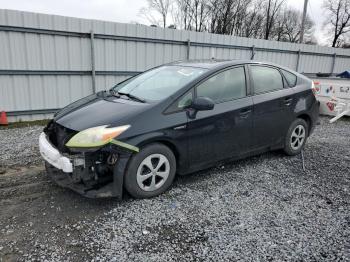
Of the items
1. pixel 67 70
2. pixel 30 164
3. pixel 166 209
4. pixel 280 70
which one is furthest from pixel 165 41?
pixel 166 209

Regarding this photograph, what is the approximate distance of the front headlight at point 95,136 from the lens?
292cm

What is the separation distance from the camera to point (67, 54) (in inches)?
291

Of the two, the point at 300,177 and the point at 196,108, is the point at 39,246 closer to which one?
the point at 196,108

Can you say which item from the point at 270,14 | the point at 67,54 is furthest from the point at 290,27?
the point at 67,54

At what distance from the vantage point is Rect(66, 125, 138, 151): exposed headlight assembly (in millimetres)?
2920

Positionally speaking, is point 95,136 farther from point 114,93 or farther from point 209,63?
point 209,63

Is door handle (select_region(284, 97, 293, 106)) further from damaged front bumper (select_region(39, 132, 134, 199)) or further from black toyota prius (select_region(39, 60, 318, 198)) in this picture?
damaged front bumper (select_region(39, 132, 134, 199))

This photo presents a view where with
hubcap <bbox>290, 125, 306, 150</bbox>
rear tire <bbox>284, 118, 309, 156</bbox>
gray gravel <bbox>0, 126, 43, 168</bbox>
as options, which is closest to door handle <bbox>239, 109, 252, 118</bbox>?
rear tire <bbox>284, 118, 309, 156</bbox>

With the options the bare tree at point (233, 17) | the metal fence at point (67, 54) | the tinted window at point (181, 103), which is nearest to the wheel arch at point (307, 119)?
the tinted window at point (181, 103)

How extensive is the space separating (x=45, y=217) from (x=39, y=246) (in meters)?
0.48

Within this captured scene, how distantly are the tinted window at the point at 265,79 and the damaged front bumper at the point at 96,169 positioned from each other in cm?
224

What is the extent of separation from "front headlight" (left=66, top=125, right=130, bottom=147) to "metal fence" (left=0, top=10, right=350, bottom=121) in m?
4.93

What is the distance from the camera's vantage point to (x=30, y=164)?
14.6 ft

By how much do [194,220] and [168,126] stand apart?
3.47ft
